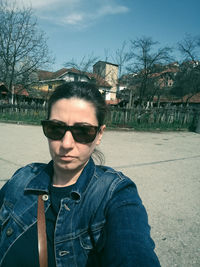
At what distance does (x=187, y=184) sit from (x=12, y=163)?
3915mm

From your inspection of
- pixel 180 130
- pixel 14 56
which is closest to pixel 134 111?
pixel 180 130

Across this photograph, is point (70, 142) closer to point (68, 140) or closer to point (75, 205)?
point (68, 140)

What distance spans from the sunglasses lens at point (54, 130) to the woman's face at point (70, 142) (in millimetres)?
28

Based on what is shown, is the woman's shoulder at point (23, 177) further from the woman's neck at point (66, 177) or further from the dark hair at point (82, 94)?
the dark hair at point (82, 94)

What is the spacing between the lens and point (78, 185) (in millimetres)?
1214

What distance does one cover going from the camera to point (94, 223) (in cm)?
108

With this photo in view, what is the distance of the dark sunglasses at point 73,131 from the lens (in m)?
1.33

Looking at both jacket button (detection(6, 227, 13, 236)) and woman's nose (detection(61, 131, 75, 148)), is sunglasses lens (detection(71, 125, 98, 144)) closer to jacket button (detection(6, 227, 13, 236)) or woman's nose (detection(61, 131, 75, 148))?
woman's nose (detection(61, 131, 75, 148))

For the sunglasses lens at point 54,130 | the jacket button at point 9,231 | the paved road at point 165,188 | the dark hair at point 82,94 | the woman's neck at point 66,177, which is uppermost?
the dark hair at point 82,94

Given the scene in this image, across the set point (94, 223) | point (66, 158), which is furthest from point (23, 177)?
point (94, 223)

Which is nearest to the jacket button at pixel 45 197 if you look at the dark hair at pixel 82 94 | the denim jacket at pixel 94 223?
the denim jacket at pixel 94 223

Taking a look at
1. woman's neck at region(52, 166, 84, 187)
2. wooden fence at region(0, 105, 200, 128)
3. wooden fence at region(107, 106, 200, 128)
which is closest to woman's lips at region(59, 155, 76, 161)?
woman's neck at region(52, 166, 84, 187)

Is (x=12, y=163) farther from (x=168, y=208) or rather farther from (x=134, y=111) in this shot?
(x=134, y=111)

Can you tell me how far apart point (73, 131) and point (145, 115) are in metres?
13.0
